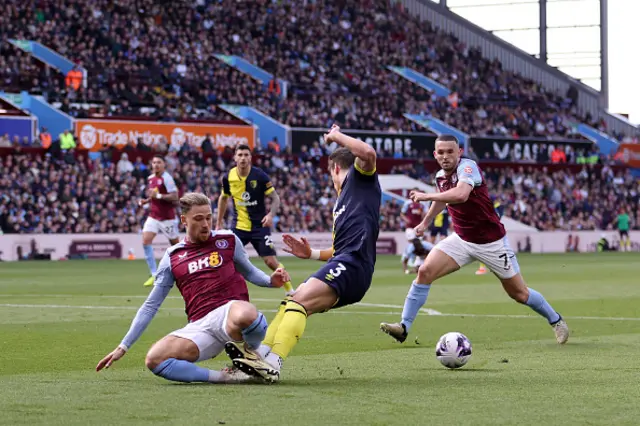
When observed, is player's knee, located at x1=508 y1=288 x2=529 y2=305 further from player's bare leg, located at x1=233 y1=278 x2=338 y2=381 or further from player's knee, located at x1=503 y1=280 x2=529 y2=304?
player's bare leg, located at x1=233 y1=278 x2=338 y2=381

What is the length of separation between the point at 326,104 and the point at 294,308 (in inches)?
1773

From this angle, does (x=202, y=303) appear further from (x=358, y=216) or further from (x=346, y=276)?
(x=358, y=216)

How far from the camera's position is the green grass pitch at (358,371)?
6.86 metres

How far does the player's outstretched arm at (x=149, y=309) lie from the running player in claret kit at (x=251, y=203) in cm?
991

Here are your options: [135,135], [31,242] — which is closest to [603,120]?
[135,135]

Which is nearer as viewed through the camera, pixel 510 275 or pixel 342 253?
pixel 342 253

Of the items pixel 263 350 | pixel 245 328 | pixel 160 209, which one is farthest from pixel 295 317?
pixel 160 209

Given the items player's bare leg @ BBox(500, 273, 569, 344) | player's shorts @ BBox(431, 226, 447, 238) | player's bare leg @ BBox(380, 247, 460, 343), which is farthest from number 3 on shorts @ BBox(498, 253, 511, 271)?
player's shorts @ BBox(431, 226, 447, 238)

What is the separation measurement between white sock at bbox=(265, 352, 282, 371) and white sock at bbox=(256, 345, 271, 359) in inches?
2.1

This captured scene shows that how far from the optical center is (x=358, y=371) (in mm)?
9391

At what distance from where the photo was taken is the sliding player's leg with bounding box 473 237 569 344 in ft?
39.0

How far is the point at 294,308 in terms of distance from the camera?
345 inches

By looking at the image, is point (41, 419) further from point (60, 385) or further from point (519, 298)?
point (519, 298)

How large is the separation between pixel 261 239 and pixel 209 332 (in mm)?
10410
